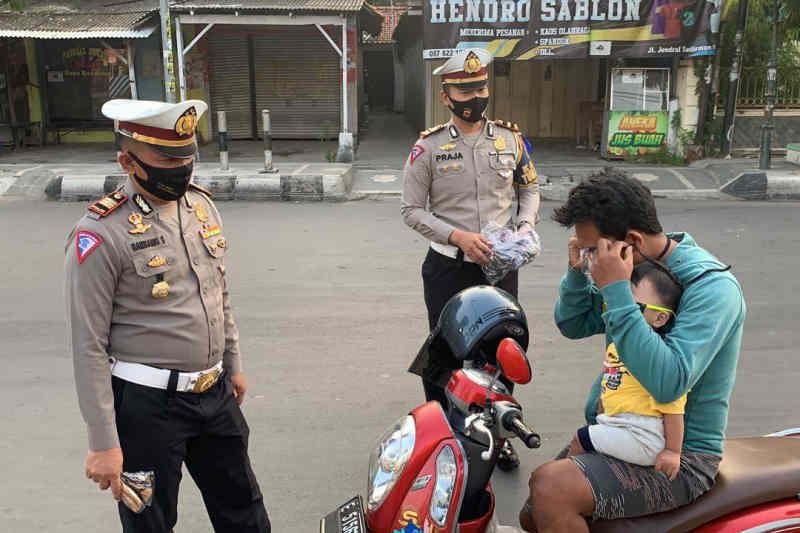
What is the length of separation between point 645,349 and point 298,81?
1633 cm

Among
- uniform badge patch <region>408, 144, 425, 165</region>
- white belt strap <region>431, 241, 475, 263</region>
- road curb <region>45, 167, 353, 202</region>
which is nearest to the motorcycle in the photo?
white belt strap <region>431, 241, 475, 263</region>

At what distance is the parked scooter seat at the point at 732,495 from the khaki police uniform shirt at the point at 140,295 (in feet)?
4.59

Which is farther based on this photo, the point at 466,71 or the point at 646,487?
the point at 466,71

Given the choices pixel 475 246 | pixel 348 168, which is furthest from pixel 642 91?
pixel 475 246

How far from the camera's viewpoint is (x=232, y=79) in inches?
686

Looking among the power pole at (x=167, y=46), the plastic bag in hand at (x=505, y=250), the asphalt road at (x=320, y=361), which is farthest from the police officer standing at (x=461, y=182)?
the power pole at (x=167, y=46)

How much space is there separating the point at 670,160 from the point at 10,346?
11.5 meters

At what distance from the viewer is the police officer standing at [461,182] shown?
3754 mm

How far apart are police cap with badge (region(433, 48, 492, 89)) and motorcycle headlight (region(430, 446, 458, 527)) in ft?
7.19

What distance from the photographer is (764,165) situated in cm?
1202

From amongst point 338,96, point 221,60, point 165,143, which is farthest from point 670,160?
point 165,143

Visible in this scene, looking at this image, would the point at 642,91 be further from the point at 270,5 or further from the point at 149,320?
the point at 149,320

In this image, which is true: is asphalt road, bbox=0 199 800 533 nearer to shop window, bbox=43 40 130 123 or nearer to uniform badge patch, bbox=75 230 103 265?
uniform badge patch, bbox=75 230 103 265

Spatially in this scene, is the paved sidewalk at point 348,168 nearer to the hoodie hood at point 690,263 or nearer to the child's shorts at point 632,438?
the hoodie hood at point 690,263
